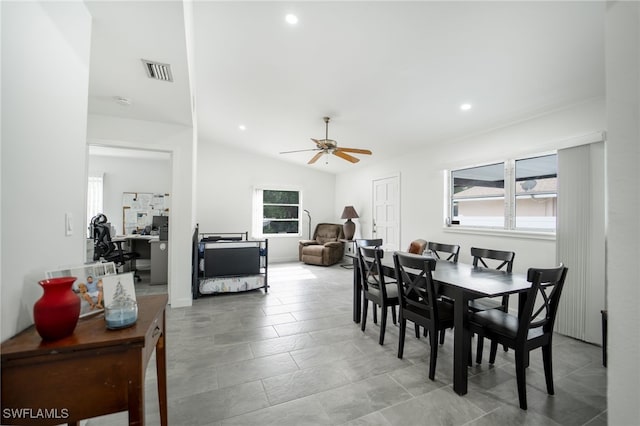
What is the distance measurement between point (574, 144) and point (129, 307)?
409 cm

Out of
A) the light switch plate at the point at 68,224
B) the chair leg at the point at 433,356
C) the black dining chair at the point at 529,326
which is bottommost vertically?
the chair leg at the point at 433,356

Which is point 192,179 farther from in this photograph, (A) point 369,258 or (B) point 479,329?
(B) point 479,329

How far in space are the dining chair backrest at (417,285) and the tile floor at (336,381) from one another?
0.50 meters

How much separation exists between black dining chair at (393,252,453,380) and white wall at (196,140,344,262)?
17.3 ft

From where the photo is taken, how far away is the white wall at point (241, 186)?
679 centimetres

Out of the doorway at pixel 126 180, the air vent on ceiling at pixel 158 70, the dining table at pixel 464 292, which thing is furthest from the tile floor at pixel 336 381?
the doorway at pixel 126 180

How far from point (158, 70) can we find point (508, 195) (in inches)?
170

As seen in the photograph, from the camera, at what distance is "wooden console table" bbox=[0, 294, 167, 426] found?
0.88m

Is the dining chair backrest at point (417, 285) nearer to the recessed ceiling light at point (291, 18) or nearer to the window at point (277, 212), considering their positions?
the recessed ceiling light at point (291, 18)

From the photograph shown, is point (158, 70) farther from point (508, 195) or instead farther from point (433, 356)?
point (508, 195)

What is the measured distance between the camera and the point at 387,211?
5992 mm

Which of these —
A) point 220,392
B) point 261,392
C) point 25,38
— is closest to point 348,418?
point 261,392

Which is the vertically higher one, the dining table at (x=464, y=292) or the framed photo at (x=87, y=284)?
the framed photo at (x=87, y=284)

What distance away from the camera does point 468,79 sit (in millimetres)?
2836
